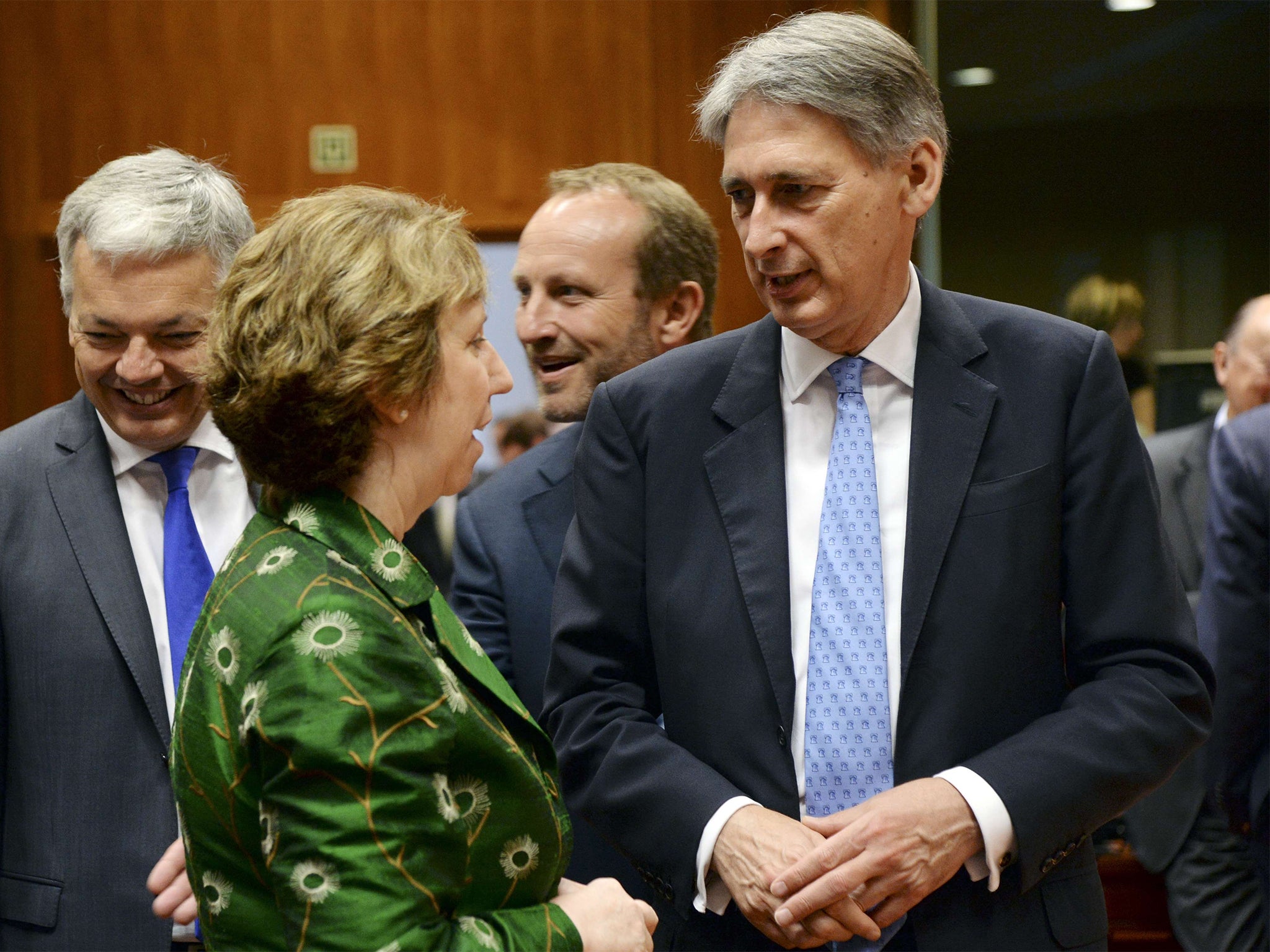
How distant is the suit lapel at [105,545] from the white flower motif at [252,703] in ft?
2.37

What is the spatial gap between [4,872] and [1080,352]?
162cm

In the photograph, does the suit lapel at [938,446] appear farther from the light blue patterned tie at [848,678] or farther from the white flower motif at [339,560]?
the white flower motif at [339,560]

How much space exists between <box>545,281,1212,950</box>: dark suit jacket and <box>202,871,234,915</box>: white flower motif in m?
0.58

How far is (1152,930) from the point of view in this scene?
13.3ft

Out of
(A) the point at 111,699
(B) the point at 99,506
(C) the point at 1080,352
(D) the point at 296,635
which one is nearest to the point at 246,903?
(D) the point at 296,635

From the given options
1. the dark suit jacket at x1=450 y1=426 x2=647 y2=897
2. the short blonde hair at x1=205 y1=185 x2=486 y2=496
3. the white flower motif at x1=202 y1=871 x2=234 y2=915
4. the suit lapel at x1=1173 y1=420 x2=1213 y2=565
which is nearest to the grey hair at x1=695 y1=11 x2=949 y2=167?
the short blonde hair at x1=205 y1=185 x2=486 y2=496

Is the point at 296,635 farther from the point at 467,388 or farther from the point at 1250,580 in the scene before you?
the point at 1250,580

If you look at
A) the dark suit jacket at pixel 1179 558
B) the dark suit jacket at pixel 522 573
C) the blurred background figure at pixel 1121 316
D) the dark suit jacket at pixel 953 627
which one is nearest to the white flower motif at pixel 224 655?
the dark suit jacket at pixel 953 627

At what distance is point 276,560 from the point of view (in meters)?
1.23

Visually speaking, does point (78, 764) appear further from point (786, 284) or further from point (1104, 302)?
point (1104, 302)

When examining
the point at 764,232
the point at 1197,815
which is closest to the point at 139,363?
the point at 764,232

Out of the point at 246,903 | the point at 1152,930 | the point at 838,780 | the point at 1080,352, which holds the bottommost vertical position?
the point at 1152,930

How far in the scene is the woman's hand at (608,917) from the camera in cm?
132

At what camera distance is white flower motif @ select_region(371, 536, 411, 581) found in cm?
127
